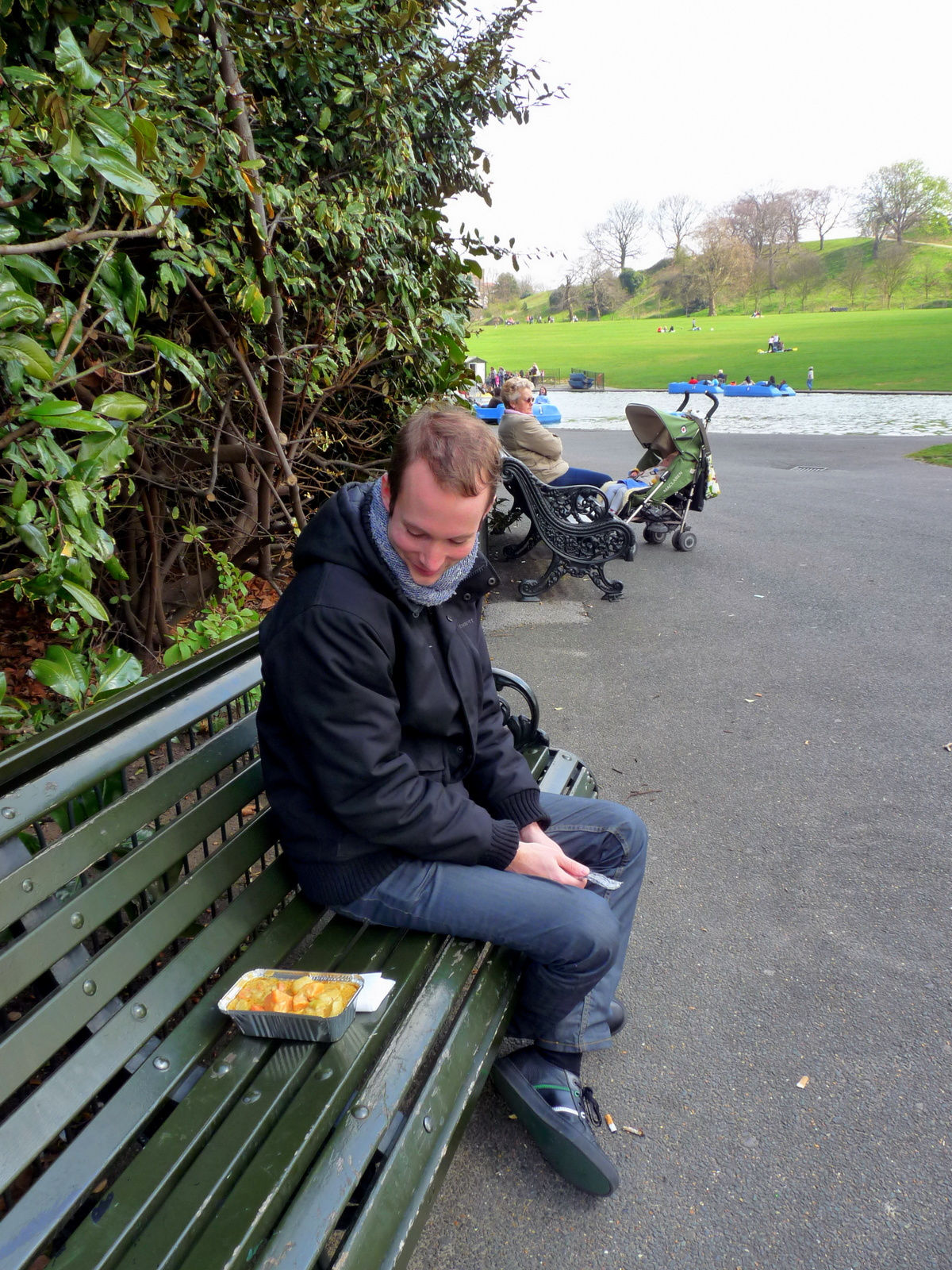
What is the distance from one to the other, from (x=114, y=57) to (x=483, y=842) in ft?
9.26

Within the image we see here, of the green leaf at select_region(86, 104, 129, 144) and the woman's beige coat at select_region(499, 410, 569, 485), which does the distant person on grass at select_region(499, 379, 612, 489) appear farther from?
the green leaf at select_region(86, 104, 129, 144)

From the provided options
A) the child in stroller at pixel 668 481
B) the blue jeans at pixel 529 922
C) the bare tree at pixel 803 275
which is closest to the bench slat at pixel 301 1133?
the blue jeans at pixel 529 922

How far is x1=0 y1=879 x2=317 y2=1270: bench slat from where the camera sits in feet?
4.18

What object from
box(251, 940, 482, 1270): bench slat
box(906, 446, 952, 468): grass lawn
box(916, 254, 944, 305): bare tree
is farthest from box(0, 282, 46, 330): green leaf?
box(916, 254, 944, 305): bare tree

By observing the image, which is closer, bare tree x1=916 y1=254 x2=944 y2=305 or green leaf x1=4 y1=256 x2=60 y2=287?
green leaf x1=4 y1=256 x2=60 y2=287

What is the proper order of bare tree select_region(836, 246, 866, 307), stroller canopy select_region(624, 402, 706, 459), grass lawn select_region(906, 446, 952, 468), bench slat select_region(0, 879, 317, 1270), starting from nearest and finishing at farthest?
bench slat select_region(0, 879, 317, 1270) < stroller canopy select_region(624, 402, 706, 459) < grass lawn select_region(906, 446, 952, 468) < bare tree select_region(836, 246, 866, 307)

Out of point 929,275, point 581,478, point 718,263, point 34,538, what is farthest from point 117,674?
point 718,263

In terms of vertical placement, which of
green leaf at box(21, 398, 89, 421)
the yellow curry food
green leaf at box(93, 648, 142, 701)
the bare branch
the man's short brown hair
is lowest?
the yellow curry food

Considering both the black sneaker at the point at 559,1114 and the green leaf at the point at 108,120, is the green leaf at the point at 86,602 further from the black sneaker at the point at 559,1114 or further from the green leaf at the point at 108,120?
the black sneaker at the point at 559,1114

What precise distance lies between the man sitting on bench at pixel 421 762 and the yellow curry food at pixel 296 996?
269mm

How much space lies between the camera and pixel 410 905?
204 cm

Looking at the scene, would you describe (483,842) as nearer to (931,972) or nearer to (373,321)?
(931,972)

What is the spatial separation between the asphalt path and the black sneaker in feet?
0.32

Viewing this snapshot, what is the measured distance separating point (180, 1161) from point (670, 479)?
746 centimetres
